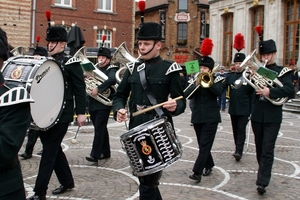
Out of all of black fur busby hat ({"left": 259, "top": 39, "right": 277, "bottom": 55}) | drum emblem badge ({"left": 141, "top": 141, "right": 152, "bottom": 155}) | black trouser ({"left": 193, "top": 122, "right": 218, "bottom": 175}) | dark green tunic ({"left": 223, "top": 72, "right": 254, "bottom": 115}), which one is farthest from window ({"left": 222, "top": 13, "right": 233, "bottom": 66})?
drum emblem badge ({"left": 141, "top": 141, "right": 152, "bottom": 155})

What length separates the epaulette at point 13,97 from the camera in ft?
8.13

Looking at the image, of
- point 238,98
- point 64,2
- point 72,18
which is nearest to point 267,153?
point 238,98

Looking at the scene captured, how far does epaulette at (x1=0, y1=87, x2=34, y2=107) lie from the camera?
248 centimetres

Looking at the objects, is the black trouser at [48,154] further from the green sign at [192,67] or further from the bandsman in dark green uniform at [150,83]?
the green sign at [192,67]

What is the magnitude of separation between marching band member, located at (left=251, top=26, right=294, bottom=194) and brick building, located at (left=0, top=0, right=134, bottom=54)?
22.6 metres

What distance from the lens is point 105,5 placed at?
31.1m

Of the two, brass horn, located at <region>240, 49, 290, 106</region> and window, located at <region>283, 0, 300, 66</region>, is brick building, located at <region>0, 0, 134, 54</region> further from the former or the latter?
brass horn, located at <region>240, 49, 290, 106</region>

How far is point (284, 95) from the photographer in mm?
5824

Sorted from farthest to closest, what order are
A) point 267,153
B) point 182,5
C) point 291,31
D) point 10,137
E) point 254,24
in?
point 182,5 < point 254,24 < point 291,31 < point 267,153 < point 10,137

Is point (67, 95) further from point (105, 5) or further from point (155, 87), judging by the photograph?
point (105, 5)

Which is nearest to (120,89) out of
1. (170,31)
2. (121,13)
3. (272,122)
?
(272,122)

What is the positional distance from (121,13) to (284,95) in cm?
2714

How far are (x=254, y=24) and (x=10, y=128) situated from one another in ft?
83.4

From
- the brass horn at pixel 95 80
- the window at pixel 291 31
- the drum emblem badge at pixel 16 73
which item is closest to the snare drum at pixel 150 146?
the drum emblem badge at pixel 16 73
